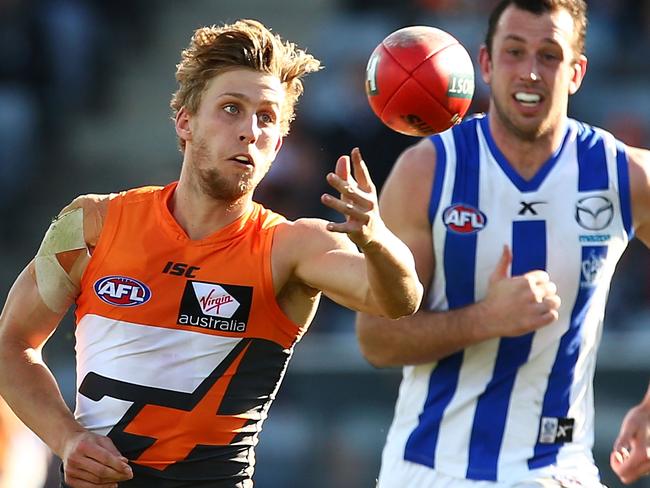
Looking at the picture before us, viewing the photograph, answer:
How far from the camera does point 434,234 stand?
19.2 feet

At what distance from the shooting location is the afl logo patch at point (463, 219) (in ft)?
19.1

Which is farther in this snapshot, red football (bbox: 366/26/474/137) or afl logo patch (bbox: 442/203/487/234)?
afl logo patch (bbox: 442/203/487/234)

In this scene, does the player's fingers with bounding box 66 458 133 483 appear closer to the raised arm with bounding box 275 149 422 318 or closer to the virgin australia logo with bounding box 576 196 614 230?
the raised arm with bounding box 275 149 422 318

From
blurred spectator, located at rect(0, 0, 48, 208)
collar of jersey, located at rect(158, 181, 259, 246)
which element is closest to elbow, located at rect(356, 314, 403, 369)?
collar of jersey, located at rect(158, 181, 259, 246)

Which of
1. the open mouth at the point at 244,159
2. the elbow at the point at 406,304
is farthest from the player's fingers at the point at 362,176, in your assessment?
the open mouth at the point at 244,159

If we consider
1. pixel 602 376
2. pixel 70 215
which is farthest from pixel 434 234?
pixel 602 376

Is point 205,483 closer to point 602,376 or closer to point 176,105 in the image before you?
point 176,105

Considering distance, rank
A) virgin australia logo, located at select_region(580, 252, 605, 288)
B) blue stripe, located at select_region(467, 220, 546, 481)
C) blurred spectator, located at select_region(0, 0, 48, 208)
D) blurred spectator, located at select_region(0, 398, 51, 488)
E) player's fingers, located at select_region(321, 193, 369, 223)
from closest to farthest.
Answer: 1. player's fingers, located at select_region(321, 193, 369, 223)
2. blue stripe, located at select_region(467, 220, 546, 481)
3. virgin australia logo, located at select_region(580, 252, 605, 288)
4. blurred spectator, located at select_region(0, 398, 51, 488)
5. blurred spectator, located at select_region(0, 0, 48, 208)

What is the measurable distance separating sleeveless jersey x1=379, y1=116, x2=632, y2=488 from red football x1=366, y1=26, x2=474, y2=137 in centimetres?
34

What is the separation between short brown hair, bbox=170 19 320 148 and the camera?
5059 mm

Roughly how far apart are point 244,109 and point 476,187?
132 centimetres

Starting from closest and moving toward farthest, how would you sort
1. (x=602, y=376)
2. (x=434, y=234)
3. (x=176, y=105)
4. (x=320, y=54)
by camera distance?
(x=176, y=105) < (x=434, y=234) < (x=602, y=376) < (x=320, y=54)

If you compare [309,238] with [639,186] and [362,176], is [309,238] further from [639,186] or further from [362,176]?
[639,186]

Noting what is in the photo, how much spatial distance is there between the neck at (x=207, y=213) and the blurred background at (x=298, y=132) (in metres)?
4.84
